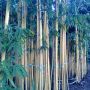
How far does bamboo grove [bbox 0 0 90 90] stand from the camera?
2.45 meters

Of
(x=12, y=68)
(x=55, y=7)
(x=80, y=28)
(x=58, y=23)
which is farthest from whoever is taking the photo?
(x=80, y=28)

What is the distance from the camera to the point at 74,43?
15.6ft

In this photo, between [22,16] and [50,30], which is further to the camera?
[50,30]

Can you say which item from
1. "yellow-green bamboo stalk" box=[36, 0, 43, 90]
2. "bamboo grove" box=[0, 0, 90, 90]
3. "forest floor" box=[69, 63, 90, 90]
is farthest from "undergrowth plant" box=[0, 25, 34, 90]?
Answer: "forest floor" box=[69, 63, 90, 90]

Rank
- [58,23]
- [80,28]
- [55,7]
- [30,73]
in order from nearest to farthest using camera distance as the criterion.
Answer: [30,73] → [55,7] → [58,23] → [80,28]

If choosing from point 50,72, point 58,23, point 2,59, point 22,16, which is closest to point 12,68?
point 2,59

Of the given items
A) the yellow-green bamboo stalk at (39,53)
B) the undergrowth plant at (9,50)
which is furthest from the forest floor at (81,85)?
the undergrowth plant at (9,50)

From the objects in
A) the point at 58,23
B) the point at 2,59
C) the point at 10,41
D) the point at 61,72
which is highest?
the point at 58,23

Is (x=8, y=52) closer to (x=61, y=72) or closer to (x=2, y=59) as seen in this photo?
(x=2, y=59)

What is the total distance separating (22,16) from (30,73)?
697 mm

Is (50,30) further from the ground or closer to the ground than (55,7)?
closer to the ground

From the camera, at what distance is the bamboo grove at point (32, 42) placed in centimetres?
245

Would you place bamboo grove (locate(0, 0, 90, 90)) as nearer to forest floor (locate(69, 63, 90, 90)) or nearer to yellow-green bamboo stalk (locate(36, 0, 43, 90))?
yellow-green bamboo stalk (locate(36, 0, 43, 90))

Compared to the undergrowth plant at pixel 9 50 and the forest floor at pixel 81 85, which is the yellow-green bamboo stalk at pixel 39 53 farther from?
the forest floor at pixel 81 85
